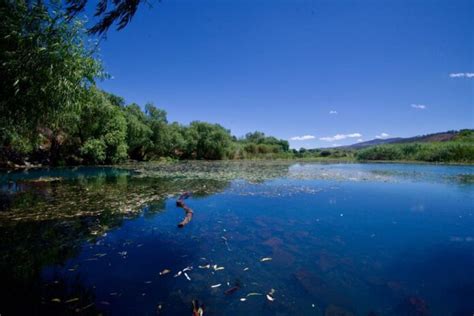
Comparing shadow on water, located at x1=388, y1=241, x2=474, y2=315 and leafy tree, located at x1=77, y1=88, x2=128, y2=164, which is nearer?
shadow on water, located at x1=388, y1=241, x2=474, y2=315

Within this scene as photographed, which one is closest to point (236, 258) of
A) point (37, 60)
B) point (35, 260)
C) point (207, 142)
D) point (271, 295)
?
point (271, 295)

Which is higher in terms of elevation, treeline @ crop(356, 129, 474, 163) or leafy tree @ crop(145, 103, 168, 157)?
leafy tree @ crop(145, 103, 168, 157)

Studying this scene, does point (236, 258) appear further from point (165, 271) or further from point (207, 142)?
point (207, 142)

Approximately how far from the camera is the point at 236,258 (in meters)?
4.93

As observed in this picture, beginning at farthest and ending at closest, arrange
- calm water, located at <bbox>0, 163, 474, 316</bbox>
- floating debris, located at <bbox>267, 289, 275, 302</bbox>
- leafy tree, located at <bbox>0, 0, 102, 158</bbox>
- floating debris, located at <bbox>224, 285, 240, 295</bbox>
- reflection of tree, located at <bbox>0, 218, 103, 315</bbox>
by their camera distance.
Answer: leafy tree, located at <bbox>0, 0, 102, 158</bbox> → floating debris, located at <bbox>224, 285, 240, 295</bbox> → floating debris, located at <bbox>267, 289, 275, 302</bbox> → calm water, located at <bbox>0, 163, 474, 316</bbox> → reflection of tree, located at <bbox>0, 218, 103, 315</bbox>

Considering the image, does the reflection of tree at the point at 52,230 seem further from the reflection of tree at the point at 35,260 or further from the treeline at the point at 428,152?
the treeline at the point at 428,152

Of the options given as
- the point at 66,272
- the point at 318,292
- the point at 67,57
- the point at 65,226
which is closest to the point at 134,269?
the point at 66,272

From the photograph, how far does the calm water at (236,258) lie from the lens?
343cm

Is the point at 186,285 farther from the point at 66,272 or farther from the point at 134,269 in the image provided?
the point at 66,272

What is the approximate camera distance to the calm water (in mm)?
3426

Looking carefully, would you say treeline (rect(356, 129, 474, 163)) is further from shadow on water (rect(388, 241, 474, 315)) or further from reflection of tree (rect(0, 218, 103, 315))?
reflection of tree (rect(0, 218, 103, 315))

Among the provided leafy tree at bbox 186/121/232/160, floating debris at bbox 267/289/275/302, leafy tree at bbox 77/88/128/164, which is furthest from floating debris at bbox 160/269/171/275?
leafy tree at bbox 186/121/232/160

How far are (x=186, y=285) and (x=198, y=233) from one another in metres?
2.58

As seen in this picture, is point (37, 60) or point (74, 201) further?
point (74, 201)
